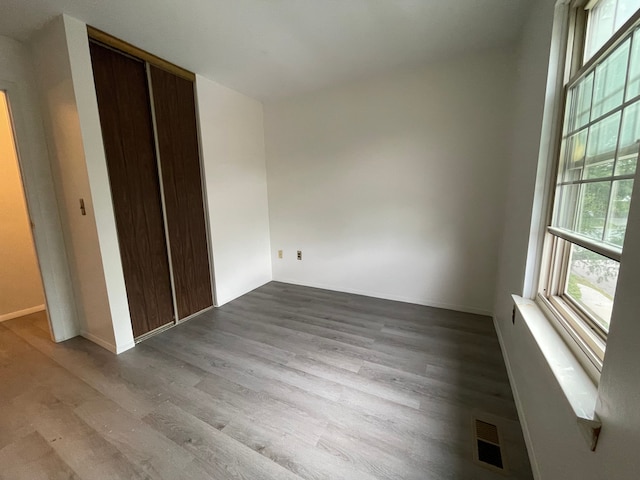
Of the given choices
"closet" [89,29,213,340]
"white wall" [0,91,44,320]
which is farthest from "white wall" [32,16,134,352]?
"white wall" [0,91,44,320]

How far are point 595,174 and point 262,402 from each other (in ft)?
6.58

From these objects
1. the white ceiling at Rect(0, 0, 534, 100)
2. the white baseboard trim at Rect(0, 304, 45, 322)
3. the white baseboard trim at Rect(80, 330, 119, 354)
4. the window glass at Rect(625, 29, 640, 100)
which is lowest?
the white baseboard trim at Rect(80, 330, 119, 354)

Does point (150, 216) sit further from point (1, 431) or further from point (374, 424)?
point (374, 424)

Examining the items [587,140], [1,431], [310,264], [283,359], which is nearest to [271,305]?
[310,264]

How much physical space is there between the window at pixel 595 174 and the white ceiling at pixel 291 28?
0.93 metres

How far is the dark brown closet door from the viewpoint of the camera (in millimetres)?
2029

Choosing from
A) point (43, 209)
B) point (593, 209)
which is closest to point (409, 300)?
point (593, 209)

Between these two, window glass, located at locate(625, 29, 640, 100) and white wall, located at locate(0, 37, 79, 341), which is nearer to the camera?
window glass, located at locate(625, 29, 640, 100)

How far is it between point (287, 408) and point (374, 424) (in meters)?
0.51

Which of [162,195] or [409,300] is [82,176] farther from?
[409,300]

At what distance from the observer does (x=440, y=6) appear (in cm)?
175

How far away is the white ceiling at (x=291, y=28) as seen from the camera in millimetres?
1680

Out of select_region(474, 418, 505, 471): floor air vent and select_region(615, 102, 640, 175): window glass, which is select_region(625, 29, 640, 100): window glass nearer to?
select_region(615, 102, 640, 175): window glass

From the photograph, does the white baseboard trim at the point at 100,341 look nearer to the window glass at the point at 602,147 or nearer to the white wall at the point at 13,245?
the white wall at the point at 13,245
